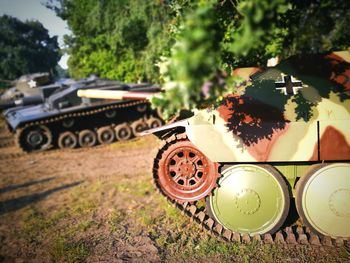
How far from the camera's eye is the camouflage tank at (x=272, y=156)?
4.37m

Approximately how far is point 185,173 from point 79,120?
7450 millimetres

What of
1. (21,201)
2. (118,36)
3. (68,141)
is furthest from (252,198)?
(118,36)

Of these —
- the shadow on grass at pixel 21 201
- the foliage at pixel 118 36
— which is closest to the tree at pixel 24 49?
the foliage at pixel 118 36

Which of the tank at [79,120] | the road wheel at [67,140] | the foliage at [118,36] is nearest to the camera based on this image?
the tank at [79,120]

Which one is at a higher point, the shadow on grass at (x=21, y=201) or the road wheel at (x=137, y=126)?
the road wheel at (x=137, y=126)

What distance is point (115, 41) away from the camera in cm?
1559

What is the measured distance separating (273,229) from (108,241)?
2590 mm

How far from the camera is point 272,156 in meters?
4.48

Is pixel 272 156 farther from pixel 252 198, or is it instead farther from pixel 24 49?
pixel 24 49

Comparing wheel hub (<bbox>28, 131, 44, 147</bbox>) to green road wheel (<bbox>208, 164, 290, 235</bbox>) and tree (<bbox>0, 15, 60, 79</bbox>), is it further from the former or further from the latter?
tree (<bbox>0, 15, 60, 79</bbox>)

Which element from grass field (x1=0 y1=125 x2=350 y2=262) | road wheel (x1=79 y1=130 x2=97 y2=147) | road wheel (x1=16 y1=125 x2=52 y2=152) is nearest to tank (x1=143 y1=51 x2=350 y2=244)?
grass field (x1=0 y1=125 x2=350 y2=262)

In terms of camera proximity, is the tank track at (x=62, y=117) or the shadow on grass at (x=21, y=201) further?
the tank track at (x=62, y=117)

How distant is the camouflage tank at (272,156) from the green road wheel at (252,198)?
14 mm

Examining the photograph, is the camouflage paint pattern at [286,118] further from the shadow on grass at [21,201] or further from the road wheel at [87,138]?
the road wheel at [87,138]
